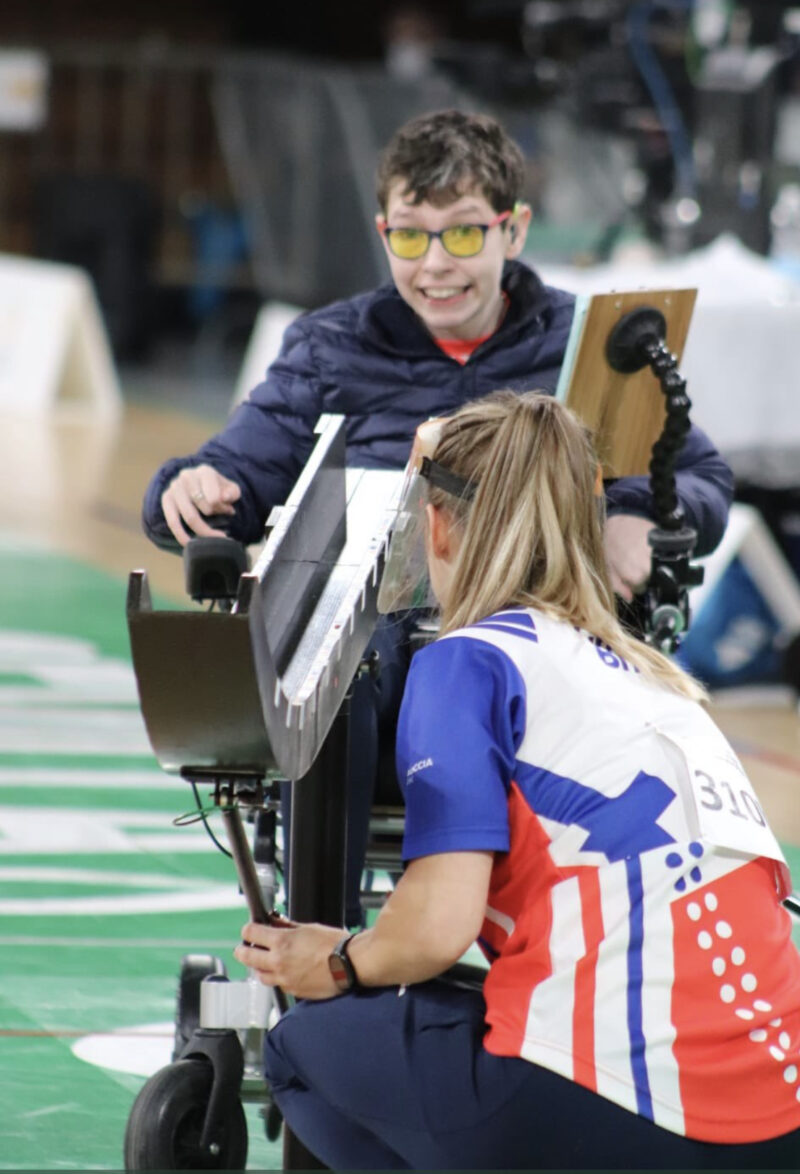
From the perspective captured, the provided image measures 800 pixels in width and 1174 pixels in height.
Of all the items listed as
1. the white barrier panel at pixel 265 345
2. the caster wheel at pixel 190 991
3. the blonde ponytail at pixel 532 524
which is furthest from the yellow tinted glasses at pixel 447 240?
the white barrier panel at pixel 265 345

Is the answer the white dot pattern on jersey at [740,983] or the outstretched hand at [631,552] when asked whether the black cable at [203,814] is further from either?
the outstretched hand at [631,552]

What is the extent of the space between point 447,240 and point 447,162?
0.13 metres

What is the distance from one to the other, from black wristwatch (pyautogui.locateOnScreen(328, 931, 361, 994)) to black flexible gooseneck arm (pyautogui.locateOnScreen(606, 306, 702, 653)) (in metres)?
1.00

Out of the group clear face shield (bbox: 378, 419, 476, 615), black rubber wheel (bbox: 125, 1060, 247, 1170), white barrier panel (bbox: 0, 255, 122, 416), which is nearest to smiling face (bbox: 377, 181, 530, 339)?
clear face shield (bbox: 378, 419, 476, 615)

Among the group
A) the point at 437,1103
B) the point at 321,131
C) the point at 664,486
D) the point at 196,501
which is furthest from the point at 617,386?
the point at 321,131

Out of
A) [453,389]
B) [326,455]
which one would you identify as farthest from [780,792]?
[326,455]

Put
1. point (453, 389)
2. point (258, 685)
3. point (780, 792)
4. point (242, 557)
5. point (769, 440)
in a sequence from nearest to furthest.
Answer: point (258, 685) < point (242, 557) < point (453, 389) < point (780, 792) < point (769, 440)

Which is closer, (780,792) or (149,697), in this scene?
(149,697)

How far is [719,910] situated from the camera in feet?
7.55

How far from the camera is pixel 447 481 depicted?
2.47 metres

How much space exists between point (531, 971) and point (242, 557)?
0.75 m

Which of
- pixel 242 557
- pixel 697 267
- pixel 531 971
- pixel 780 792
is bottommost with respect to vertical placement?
pixel 780 792

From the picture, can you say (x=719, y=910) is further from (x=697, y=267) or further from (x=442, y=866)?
(x=697, y=267)

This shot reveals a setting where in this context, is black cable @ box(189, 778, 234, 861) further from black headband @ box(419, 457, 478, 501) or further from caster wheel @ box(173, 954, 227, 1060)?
black headband @ box(419, 457, 478, 501)
